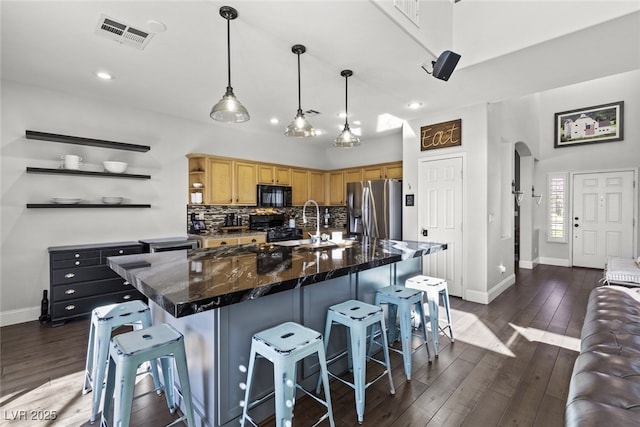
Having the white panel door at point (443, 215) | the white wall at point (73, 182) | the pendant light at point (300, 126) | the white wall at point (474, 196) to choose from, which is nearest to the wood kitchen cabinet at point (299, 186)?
the white wall at point (73, 182)

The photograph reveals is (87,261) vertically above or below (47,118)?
below

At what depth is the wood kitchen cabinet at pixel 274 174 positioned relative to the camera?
17.9 ft

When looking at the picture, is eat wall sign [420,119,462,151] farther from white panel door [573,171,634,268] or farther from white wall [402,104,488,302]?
white panel door [573,171,634,268]

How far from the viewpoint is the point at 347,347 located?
2.34 meters

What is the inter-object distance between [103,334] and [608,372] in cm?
280

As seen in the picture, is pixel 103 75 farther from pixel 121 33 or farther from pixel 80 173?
pixel 80 173

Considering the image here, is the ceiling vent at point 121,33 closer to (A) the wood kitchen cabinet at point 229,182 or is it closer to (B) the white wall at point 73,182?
(B) the white wall at point 73,182

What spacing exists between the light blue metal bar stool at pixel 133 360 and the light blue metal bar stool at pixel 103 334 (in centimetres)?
31

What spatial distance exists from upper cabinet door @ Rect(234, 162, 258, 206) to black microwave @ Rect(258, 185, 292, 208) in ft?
0.38

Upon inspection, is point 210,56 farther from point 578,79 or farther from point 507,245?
point 507,245

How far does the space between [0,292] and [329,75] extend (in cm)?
439

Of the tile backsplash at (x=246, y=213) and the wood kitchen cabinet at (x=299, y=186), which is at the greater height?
the wood kitchen cabinet at (x=299, y=186)

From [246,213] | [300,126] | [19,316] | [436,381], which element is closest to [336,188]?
[246,213]

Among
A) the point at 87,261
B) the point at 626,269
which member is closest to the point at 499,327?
the point at 626,269
